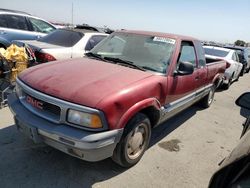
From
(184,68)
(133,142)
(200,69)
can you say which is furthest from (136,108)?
(200,69)

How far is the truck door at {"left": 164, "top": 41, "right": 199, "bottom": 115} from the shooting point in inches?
161

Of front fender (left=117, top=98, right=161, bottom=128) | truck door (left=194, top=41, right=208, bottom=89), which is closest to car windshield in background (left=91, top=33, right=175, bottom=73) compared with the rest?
front fender (left=117, top=98, right=161, bottom=128)

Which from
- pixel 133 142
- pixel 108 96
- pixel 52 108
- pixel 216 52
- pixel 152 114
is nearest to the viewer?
pixel 108 96

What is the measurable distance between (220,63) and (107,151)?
16.9 feet

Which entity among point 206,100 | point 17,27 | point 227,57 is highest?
point 17,27

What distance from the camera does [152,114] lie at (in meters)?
3.79

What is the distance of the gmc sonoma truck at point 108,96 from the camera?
2844mm

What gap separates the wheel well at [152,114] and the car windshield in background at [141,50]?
1.98 feet

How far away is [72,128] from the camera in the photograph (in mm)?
2854

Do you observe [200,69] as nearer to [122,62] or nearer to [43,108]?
[122,62]

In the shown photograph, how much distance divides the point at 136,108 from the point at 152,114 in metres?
0.65

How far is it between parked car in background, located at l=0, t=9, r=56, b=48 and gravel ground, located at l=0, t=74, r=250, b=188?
4.09 m

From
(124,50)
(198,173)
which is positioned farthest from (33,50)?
(198,173)

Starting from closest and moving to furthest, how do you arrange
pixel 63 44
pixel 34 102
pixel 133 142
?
1. pixel 34 102
2. pixel 133 142
3. pixel 63 44
